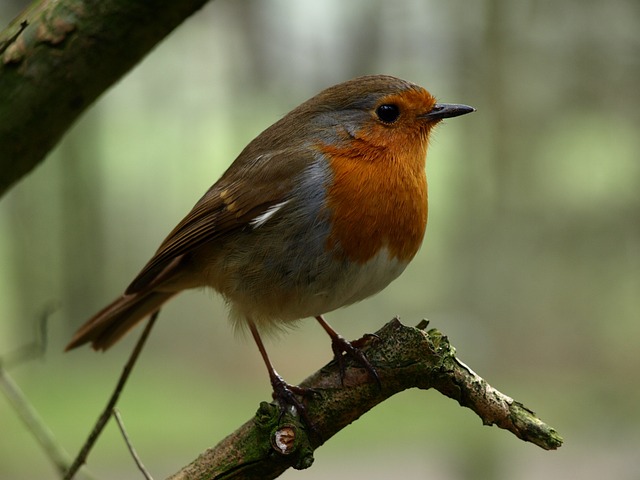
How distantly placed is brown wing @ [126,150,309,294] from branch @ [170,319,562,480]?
36.2 inches

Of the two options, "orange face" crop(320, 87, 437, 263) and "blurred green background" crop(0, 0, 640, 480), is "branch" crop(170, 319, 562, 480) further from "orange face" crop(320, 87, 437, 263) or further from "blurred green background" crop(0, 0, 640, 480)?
"blurred green background" crop(0, 0, 640, 480)

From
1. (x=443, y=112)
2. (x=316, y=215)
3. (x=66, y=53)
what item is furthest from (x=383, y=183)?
(x=66, y=53)

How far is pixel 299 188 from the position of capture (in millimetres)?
2914

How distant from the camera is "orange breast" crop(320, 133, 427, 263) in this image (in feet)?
9.12

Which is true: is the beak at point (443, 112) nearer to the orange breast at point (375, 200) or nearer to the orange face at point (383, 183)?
the orange face at point (383, 183)

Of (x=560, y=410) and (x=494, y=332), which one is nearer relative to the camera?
(x=560, y=410)

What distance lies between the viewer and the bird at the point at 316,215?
2.80 m

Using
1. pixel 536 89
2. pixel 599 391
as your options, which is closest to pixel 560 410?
pixel 599 391

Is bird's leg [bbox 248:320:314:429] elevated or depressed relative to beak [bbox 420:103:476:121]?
depressed

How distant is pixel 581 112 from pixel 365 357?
6.39m

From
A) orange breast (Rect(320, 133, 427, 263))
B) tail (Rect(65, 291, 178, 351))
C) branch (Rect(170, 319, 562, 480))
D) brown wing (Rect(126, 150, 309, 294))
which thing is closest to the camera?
branch (Rect(170, 319, 562, 480))

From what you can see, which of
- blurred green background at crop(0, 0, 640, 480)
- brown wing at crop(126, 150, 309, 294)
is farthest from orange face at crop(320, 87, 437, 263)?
blurred green background at crop(0, 0, 640, 480)

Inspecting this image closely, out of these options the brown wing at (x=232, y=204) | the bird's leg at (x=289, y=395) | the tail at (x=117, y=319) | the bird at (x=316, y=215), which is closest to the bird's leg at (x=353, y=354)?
the bird at (x=316, y=215)

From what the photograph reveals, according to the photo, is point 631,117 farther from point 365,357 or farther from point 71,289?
point 71,289
